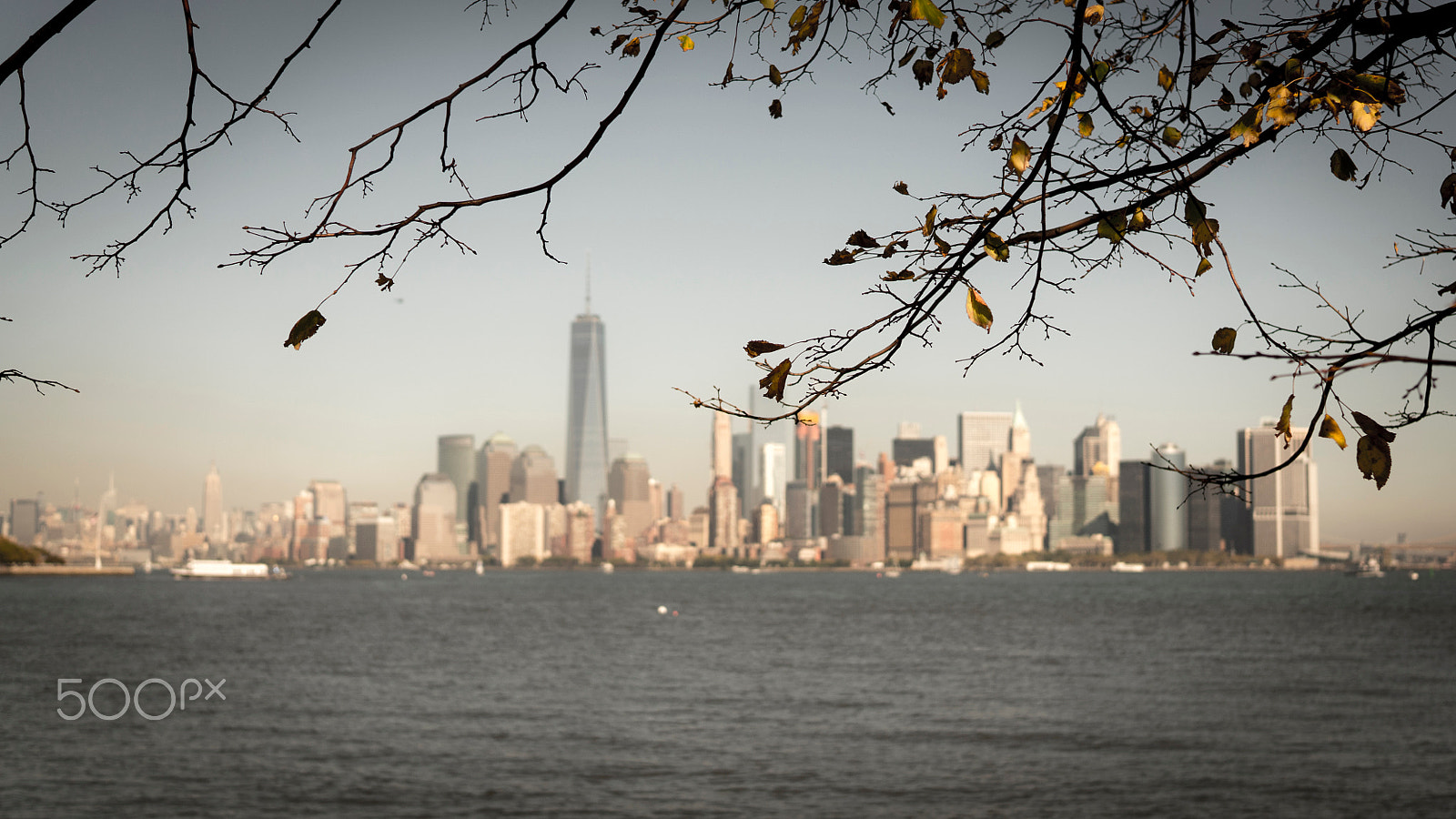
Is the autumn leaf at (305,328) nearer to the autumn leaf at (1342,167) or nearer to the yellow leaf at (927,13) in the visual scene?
the yellow leaf at (927,13)

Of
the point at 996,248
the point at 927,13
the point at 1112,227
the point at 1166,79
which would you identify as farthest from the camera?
the point at 1166,79

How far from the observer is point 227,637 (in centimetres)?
6981

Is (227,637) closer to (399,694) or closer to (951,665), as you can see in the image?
(399,694)

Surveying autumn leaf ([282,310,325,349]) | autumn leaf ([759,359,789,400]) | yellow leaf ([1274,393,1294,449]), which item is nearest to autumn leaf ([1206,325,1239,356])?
yellow leaf ([1274,393,1294,449])

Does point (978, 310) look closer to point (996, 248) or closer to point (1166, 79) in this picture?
point (996, 248)

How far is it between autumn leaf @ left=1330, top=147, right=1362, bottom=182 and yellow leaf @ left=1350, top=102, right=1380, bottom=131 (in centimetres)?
32

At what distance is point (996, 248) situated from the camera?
3.00 meters

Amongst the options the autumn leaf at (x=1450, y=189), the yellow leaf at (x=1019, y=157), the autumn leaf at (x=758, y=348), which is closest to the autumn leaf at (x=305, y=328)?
the autumn leaf at (x=758, y=348)

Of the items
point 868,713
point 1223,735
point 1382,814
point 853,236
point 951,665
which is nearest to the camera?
point 853,236

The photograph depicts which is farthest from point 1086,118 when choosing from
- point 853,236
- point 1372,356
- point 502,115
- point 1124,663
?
point 1124,663

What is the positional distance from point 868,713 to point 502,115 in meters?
33.4

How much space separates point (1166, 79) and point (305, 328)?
289 cm

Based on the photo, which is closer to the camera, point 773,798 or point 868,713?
point 773,798

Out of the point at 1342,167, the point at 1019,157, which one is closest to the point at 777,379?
the point at 1019,157
